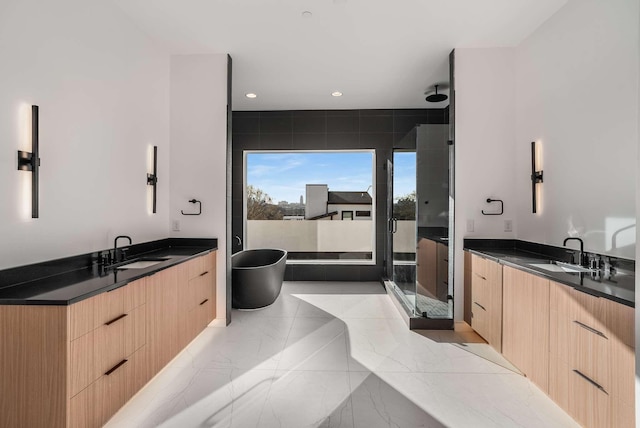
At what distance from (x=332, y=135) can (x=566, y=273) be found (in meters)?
3.77

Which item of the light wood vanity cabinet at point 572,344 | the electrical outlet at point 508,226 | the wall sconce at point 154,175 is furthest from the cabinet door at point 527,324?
the wall sconce at point 154,175

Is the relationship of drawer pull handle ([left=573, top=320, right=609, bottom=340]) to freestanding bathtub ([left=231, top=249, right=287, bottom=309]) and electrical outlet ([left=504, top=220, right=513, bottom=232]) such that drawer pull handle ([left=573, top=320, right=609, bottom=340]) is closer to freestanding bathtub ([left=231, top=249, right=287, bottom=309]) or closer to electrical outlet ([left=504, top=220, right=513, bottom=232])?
electrical outlet ([left=504, top=220, right=513, bottom=232])

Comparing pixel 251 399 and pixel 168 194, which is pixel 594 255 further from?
pixel 168 194

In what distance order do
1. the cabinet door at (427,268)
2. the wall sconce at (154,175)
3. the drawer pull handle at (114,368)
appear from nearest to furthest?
the drawer pull handle at (114,368)
the wall sconce at (154,175)
the cabinet door at (427,268)

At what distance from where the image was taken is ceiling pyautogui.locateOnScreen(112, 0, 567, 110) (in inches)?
99.7

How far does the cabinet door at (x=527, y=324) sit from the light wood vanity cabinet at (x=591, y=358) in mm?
77

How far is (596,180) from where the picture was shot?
2203 millimetres

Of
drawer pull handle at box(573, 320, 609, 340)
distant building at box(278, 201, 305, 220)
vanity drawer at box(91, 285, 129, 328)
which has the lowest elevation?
drawer pull handle at box(573, 320, 609, 340)

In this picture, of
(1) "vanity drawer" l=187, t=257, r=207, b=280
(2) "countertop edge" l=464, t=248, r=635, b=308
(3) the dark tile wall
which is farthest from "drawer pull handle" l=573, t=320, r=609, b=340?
(3) the dark tile wall

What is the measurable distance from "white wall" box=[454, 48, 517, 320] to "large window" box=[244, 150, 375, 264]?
2.14 metres

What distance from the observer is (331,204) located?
545cm

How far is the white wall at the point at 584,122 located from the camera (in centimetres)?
197

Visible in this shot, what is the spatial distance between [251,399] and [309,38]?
116 inches

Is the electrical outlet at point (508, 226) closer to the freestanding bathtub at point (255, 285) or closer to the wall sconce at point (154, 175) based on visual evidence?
the freestanding bathtub at point (255, 285)
